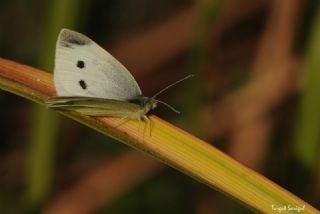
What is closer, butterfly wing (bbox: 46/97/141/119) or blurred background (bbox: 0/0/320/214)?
butterfly wing (bbox: 46/97/141/119)

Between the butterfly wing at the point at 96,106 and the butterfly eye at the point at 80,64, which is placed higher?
the butterfly eye at the point at 80,64

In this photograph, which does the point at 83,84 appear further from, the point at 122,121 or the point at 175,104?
the point at 175,104

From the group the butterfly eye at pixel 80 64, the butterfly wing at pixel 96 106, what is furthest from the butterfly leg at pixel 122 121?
the butterfly eye at pixel 80 64

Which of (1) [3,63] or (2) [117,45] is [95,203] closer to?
(2) [117,45]

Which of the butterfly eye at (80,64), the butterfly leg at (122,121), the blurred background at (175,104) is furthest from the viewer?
the blurred background at (175,104)

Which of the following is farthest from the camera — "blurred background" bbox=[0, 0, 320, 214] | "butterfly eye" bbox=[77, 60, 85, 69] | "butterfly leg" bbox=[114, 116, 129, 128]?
"blurred background" bbox=[0, 0, 320, 214]

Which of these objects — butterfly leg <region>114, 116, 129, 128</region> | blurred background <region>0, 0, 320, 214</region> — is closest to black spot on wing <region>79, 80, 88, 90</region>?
butterfly leg <region>114, 116, 129, 128</region>

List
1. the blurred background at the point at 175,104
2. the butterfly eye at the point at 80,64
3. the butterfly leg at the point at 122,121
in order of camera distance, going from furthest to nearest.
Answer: the blurred background at the point at 175,104 < the butterfly eye at the point at 80,64 < the butterfly leg at the point at 122,121

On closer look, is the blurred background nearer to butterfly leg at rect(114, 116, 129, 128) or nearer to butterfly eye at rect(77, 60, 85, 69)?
butterfly eye at rect(77, 60, 85, 69)

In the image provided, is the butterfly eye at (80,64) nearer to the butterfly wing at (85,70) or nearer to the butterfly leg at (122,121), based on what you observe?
the butterfly wing at (85,70)
